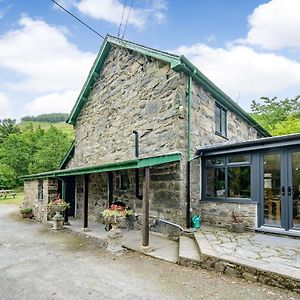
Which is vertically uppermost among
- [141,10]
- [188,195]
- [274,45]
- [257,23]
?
[274,45]

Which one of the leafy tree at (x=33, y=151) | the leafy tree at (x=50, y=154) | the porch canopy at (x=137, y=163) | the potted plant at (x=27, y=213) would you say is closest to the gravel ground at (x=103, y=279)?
the porch canopy at (x=137, y=163)

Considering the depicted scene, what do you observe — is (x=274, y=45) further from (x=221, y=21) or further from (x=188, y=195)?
(x=188, y=195)

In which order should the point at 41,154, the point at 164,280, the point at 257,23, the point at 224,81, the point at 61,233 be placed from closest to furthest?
the point at 164,280 < the point at 61,233 < the point at 257,23 < the point at 41,154 < the point at 224,81

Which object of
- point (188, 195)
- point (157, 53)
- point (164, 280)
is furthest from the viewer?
point (157, 53)

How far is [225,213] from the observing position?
8117 mm

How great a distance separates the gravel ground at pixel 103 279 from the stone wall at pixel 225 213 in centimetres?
290

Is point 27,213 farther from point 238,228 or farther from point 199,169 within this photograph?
point 238,228

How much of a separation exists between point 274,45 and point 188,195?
15.5 m

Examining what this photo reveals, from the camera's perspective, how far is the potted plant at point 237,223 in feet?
24.5

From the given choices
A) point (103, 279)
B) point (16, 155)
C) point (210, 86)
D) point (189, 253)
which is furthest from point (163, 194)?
point (16, 155)

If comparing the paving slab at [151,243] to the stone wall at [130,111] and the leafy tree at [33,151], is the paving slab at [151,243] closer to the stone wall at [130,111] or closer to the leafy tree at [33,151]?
the stone wall at [130,111]

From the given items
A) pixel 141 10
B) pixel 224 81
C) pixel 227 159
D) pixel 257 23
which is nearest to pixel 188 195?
pixel 227 159

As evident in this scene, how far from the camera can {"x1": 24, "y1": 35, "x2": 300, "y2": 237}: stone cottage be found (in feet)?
25.9

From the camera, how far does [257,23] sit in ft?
39.2
